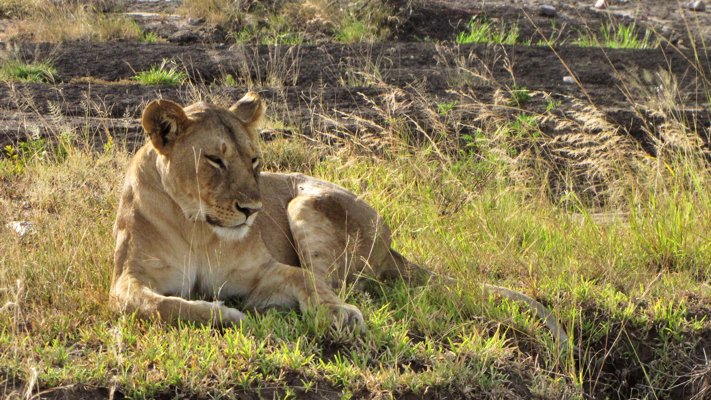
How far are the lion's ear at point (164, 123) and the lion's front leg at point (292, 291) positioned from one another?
0.79 meters

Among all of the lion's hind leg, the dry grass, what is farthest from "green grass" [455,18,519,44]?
the lion's hind leg

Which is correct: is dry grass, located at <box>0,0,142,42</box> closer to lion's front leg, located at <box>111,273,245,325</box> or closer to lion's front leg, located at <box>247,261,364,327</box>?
lion's front leg, located at <box>247,261,364,327</box>

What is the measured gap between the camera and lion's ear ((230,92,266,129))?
530 cm

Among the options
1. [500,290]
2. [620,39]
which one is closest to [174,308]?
[500,290]

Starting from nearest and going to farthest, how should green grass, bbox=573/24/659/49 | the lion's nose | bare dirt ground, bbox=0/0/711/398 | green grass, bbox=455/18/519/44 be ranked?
1. the lion's nose
2. bare dirt ground, bbox=0/0/711/398
3. green grass, bbox=455/18/519/44
4. green grass, bbox=573/24/659/49

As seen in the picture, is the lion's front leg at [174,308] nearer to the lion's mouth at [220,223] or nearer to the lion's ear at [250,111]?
the lion's mouth at [220,223]

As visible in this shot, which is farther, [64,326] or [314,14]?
[314,14]

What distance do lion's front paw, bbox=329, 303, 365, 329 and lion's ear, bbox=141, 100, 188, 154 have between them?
106 cm

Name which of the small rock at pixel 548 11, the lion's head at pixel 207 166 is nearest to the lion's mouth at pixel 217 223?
the lion's head at pixel 207 166

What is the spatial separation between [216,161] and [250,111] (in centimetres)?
48

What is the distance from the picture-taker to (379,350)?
15.7 ft

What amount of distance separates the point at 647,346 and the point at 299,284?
1.76 m

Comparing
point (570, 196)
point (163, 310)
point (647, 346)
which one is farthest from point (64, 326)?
point (570, 196)

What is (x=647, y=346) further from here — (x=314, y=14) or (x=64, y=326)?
(x=314, y=14)
